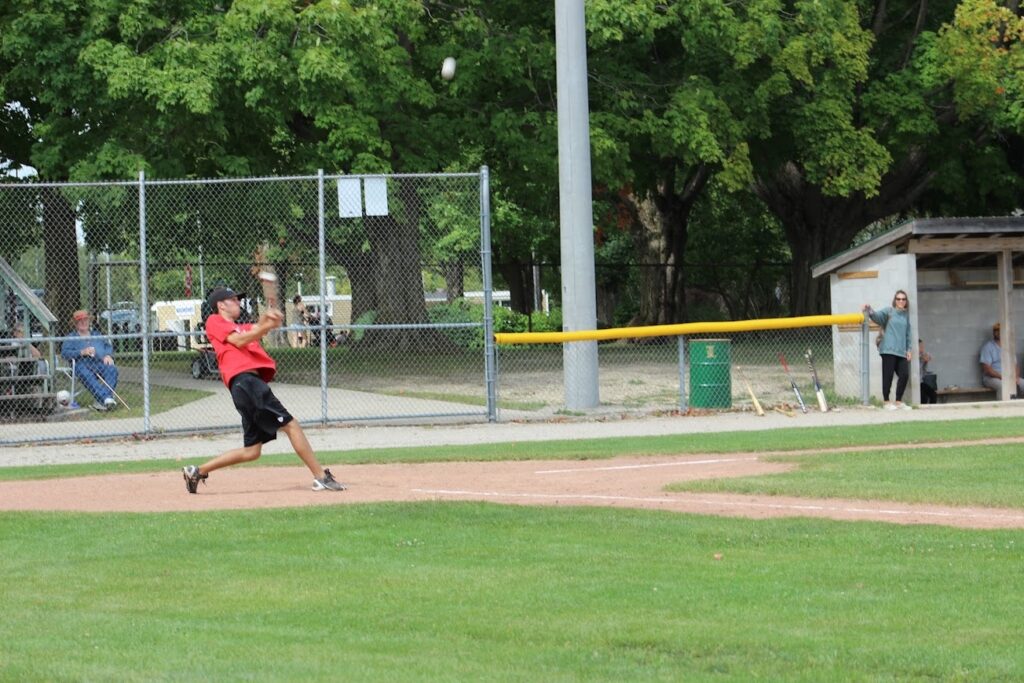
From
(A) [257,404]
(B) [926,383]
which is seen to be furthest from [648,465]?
(B) [926,383]

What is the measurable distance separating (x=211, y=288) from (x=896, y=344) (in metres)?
13.0

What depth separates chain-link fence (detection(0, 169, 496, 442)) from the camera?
22188 mm

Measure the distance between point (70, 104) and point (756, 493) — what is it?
16458mm

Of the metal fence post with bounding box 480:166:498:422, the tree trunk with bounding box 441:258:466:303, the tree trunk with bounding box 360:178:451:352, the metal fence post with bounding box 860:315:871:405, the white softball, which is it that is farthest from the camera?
the tree trunk with bounding box 441:258:466:303

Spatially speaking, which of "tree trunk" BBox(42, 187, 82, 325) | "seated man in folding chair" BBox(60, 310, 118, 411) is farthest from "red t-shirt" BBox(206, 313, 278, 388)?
"tree trunk" BBox(42, 187, 82, 325)

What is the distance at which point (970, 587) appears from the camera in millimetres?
8219

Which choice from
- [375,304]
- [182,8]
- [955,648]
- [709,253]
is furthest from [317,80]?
[709,253]

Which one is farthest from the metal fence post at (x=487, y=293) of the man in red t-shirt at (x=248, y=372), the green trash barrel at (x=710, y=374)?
the man in red t-shirt at (x=248, y=372)

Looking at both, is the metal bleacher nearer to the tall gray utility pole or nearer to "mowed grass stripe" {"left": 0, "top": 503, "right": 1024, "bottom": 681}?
the tall gray utility pole

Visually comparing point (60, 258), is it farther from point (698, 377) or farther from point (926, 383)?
point (926, 383)

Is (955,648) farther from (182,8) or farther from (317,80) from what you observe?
(182,8)

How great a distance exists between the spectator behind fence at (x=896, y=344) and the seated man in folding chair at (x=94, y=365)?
1089cm

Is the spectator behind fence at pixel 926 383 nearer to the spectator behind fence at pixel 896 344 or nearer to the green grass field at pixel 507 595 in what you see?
the spectator behind fence at pixel 896 344

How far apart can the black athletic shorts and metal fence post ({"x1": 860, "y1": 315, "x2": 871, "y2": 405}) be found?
11707mm
